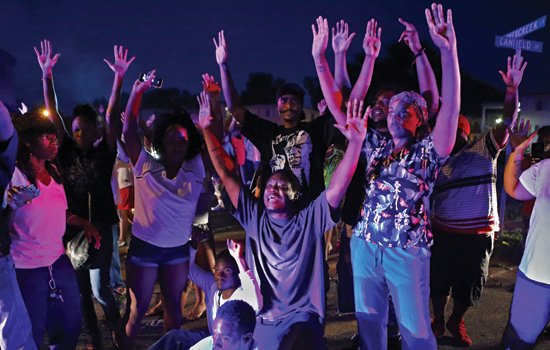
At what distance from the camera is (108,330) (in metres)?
3.29

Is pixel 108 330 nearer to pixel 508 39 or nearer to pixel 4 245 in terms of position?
pixel 4 245

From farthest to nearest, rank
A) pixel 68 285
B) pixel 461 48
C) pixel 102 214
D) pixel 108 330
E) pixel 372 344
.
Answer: pixel 461 48, pixel 108 330, pixel 102 214, pixel 68 285, pixel 372 344

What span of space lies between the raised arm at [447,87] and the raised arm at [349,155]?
17.4 inches

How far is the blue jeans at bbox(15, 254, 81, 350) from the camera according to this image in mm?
2406

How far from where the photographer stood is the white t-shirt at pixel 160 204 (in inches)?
106

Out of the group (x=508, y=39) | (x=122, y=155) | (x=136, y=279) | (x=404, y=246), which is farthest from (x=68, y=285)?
(x=508, y=39)

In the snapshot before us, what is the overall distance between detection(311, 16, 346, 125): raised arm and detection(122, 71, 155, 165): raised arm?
126 cm

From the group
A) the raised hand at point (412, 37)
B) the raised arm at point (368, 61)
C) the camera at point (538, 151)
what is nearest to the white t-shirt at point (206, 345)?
the raised arm at point (368, 61)

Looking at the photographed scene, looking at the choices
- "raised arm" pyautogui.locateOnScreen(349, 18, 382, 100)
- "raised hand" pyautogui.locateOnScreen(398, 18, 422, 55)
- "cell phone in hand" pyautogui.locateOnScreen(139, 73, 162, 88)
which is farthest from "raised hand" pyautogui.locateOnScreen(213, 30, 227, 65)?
"raised hand" pyautogui.locateOnScreen(398, 18, 422, 55)

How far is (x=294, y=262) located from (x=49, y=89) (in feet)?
8.17

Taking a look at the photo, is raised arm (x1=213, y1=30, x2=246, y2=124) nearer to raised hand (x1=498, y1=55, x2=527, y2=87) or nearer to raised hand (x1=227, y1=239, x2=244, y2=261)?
raised hand (x1=227, y1=239, x2=244, y2=261)

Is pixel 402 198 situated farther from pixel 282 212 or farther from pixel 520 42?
pixel 520 42

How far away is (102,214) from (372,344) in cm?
224

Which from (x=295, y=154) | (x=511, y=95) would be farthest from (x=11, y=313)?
(x=511, y=95)
